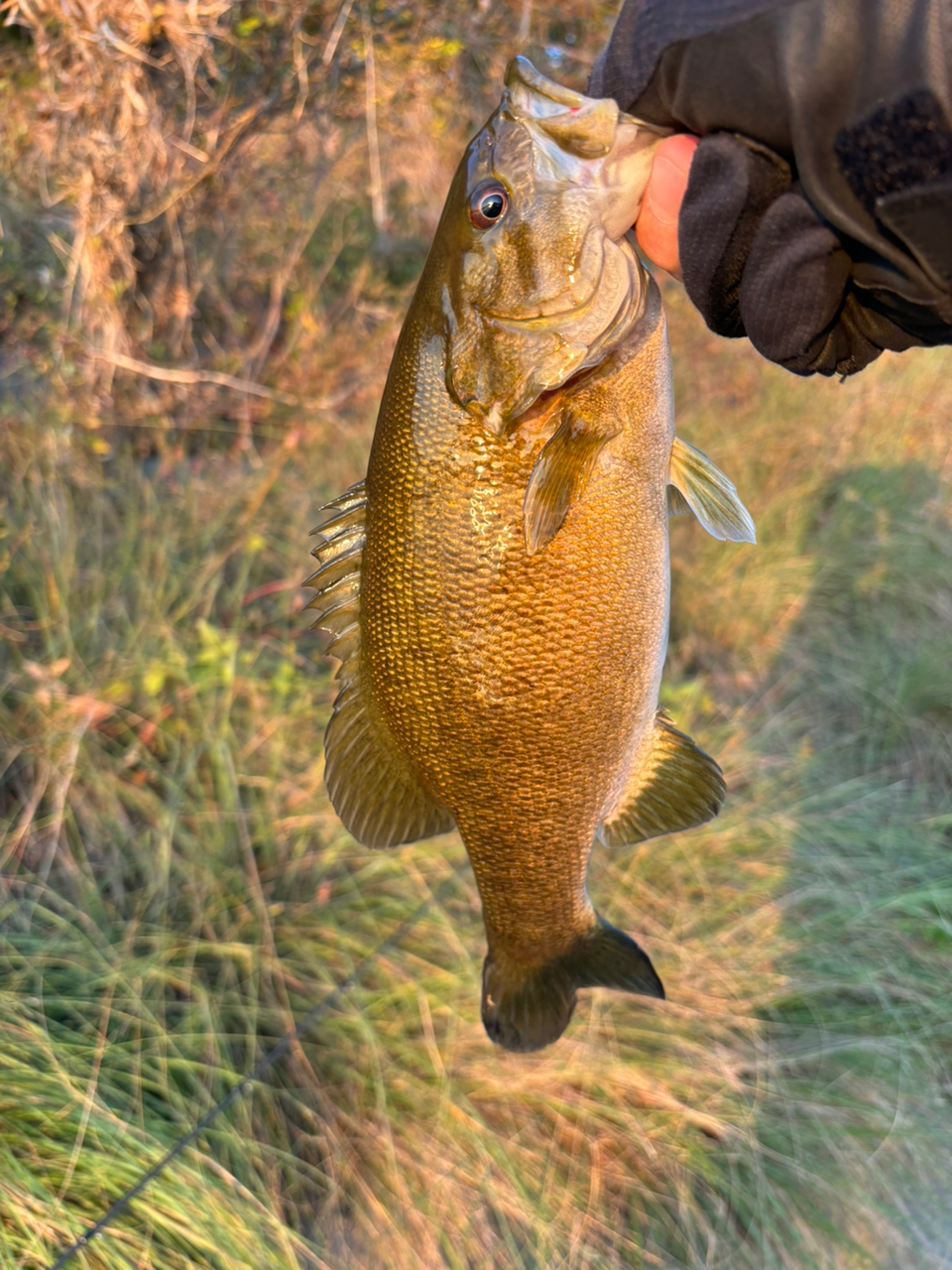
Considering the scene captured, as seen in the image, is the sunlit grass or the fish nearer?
the fish

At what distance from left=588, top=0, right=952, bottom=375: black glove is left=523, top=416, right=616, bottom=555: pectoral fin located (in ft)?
0.78

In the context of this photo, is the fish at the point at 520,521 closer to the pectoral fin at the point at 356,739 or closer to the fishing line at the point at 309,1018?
the pectoral fin at the point at 356,739

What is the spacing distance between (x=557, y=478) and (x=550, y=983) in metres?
0.90

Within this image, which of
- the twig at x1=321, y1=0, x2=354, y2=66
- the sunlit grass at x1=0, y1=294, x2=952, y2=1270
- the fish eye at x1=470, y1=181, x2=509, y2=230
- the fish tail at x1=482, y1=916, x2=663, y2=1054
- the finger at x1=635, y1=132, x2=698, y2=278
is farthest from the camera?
the twig at x1=321, y1=0, x2=354, y2=66

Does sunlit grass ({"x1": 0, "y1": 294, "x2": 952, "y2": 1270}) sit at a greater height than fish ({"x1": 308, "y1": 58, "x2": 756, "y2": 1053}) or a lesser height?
lesser

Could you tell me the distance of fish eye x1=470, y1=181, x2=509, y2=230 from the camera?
1.27 meters

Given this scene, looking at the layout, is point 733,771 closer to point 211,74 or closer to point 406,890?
point 406,890

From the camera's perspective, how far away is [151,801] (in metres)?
2.79

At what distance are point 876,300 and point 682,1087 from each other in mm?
2247

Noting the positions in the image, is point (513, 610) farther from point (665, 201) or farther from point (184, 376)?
point (184, 376)

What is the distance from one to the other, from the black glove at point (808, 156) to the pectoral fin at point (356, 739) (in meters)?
0.63

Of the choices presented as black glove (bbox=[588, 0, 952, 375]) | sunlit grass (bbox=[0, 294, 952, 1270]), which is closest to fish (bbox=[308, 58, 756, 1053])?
black glove (bbox=[588, 0, 952, 375])

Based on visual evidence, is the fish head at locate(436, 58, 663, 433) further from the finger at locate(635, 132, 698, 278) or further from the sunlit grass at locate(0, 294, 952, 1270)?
the sunlit grass at locate(0, 294, 952, 1270)

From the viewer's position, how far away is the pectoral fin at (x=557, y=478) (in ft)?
4.06
